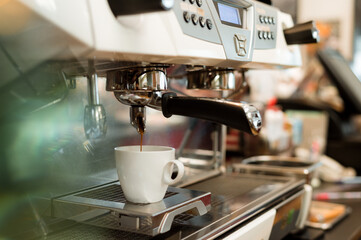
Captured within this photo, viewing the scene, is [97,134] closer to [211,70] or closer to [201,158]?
[211,70]

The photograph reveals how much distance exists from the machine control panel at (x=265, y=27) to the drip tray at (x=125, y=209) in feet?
0.93

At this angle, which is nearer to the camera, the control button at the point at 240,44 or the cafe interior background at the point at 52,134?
the cafe interior background at the point at 52,134

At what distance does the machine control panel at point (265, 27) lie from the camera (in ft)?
2.48

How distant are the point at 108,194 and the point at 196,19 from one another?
0.30 meters

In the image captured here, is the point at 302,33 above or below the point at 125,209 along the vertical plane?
above

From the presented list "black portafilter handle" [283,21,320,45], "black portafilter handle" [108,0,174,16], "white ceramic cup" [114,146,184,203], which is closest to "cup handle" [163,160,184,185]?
"white ceramic cup" [114,146,184,203]

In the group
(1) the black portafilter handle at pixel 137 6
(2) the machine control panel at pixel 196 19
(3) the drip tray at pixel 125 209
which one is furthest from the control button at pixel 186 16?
(3) the drip tray at pixel 125 209

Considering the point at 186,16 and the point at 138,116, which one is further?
the point at 138,116

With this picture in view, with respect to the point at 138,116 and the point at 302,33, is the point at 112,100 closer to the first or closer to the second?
the point at 138,116

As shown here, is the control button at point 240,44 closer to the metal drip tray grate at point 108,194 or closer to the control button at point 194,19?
the control button at point 194,19

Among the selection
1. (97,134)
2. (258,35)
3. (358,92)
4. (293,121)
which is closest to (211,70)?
(258,35)

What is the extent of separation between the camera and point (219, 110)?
614 millimetres

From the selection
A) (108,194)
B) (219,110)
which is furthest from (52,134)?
(219,110)

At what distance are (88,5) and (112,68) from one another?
0.49 ft
